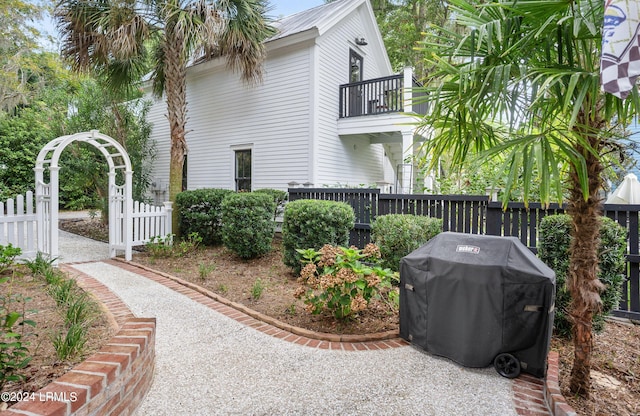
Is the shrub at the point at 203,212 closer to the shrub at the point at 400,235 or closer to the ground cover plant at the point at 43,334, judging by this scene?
the ground cover plant at the point at 43,334

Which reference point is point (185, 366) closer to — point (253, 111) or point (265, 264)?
point (265, 264)

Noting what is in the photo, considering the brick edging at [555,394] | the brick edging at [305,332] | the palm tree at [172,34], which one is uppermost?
the palm tree at [172,34]

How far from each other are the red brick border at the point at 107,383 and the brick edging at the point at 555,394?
2745mm

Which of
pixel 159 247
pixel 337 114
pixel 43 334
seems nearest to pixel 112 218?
pixel 159 247

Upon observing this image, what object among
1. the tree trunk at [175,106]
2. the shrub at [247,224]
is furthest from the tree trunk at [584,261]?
the tree trunk at [175,106]

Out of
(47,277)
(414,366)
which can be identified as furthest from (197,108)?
(414,366)

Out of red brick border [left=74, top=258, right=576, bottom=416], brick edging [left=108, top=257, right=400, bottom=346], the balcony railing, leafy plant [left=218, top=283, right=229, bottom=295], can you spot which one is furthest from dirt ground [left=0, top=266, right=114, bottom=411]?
the balcony railing

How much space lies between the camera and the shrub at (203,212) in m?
7.65

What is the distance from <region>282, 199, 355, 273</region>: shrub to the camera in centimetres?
551

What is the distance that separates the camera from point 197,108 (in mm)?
11125

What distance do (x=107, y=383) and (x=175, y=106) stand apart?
718 centimetres

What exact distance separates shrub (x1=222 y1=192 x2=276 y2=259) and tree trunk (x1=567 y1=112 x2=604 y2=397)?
4.88 metres

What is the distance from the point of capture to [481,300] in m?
2.84

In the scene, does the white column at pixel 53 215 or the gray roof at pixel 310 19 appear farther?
the gray roof at pixel 310 19
